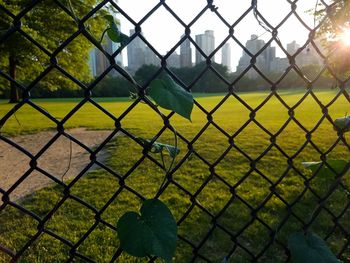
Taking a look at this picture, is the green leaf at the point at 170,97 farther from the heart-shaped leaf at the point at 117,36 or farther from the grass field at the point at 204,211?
the grass field at the point at 204,211

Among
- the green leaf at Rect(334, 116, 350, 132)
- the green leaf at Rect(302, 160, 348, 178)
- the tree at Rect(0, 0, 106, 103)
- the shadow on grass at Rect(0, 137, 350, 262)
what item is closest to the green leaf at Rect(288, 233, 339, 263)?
the shadow on grass at Rect(0, 137, 350, 262)

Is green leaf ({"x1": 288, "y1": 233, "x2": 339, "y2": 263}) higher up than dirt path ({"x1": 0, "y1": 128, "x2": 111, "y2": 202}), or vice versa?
green leaf ({"x1": 288, "y1": 233, "x2": 339, "y2": 263})

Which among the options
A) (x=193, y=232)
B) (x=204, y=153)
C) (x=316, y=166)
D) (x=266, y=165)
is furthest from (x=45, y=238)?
(x=204, y=153)

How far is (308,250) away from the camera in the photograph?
1.32 m

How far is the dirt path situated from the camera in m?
4.92

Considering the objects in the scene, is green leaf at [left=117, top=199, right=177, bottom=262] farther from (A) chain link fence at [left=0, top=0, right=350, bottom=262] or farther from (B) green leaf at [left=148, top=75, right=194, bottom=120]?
(B) green leaf at [left=148, top=75, right=194, bottom=120]

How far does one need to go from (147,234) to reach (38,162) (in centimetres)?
591

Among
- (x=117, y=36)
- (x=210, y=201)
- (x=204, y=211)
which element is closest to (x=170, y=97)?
(x=117, y=36)

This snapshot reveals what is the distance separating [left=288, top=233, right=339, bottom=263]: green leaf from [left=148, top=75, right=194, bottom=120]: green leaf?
716mm

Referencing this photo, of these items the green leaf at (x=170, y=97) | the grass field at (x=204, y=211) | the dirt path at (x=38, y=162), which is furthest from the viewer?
the dirt path at (x=38, y=162)

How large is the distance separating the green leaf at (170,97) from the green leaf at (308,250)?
716 millimetres

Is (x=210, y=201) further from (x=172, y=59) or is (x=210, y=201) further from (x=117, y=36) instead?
(x=117, y=36)

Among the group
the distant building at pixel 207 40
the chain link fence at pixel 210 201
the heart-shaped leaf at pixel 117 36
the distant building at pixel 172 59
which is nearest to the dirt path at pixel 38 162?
the chain link fence at pixel 210 201

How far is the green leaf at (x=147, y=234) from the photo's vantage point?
37.4 inches
